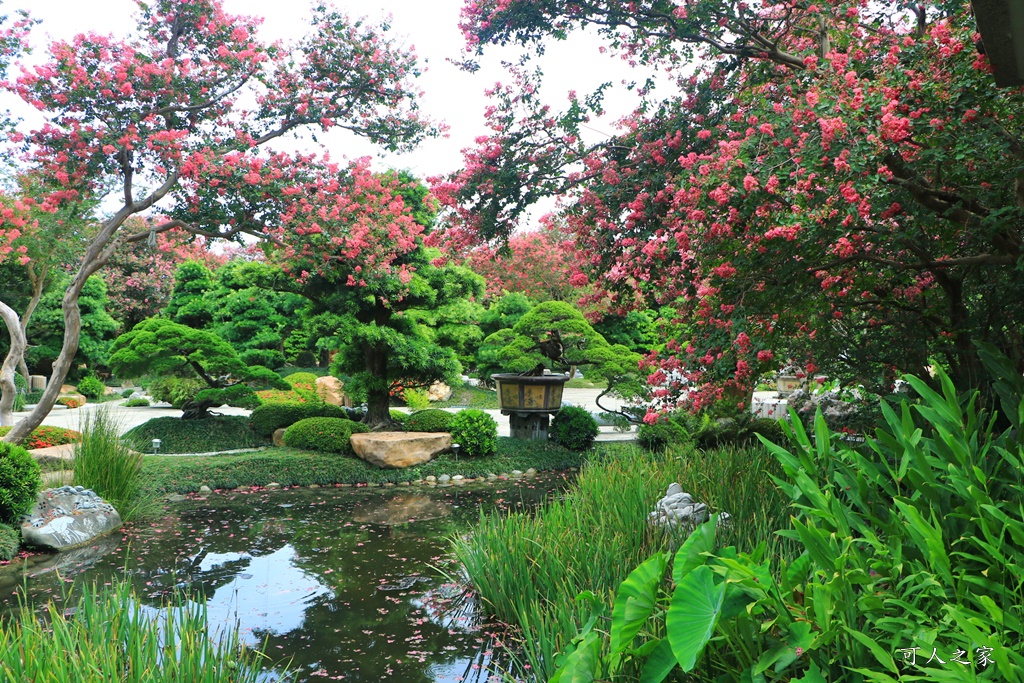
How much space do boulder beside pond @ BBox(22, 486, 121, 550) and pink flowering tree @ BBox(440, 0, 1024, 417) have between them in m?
3.70

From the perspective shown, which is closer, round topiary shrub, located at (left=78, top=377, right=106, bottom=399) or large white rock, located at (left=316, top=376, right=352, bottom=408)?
large white rock, located at (left=316, top=376, right=352, bottom=408)

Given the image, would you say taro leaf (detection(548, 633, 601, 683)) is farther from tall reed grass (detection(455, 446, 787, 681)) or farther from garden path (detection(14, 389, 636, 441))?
garden path (detection(14, 389, 636, 441))

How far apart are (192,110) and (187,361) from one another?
13.0 feet

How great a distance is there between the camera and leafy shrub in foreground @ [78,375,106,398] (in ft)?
58.2

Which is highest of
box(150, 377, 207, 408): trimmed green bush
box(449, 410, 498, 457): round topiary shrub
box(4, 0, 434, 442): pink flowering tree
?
box(4, 0, 434, 442): pink flowering tree

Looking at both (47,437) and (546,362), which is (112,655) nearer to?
(47,437)

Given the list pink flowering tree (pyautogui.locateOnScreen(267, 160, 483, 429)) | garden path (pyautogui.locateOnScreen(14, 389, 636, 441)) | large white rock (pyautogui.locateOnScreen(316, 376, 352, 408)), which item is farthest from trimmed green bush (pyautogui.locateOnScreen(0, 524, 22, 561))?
large white rock (pyautogui.locateOnScreen(316, 376, 352, 408))

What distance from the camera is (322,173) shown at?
8.77 metres

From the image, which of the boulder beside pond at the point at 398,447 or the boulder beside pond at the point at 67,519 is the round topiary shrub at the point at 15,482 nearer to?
the boulder beside pond at the point at 67,519

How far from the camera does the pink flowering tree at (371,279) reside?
855cm

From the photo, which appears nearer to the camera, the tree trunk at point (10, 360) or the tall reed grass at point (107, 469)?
the tall reed grass at point (107, 469)

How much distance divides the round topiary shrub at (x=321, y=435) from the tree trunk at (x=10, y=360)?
9.97 ft

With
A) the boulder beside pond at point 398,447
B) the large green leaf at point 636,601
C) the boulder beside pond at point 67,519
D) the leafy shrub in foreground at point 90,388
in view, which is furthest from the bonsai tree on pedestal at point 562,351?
the leafy shrub in foreground at point 90,388

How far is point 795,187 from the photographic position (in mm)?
3482
